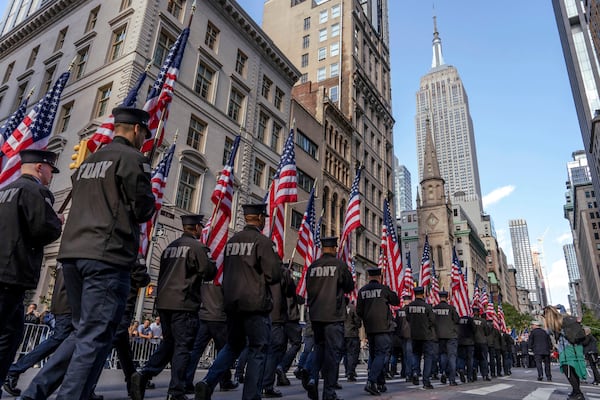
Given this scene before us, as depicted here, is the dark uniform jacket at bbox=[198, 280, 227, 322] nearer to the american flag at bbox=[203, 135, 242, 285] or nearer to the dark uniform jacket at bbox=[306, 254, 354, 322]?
the american flag at bbox=[203, 135, 242, 285]

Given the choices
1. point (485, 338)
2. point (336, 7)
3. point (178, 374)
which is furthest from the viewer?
point (336, 7)

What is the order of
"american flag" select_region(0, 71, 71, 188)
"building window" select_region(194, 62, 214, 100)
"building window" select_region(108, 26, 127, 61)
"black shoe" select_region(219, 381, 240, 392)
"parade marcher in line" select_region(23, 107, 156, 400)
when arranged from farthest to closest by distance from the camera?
1. "building window" select_region(194, 62, 214, 100)
2. "building window" select_region(108, 26, 127, 61)
3. "american flag" select_region(0, 71, 71, 188)
4. "black shoe" select_region(219, 381, 240, 392)
5. "parade marcher in line" select_region(23, 107, 156, 400)

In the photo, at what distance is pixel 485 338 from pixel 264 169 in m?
17.8

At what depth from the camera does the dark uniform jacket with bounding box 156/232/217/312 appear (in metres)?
5.49

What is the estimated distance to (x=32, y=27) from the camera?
94.3 feet

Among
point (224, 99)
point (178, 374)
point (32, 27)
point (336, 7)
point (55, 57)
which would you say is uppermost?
point (336, 7)

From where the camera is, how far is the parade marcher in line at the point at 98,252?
2.99m

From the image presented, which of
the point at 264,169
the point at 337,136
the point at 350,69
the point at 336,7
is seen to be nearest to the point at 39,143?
the point at 264,169

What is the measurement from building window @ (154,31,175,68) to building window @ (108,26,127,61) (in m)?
1.85

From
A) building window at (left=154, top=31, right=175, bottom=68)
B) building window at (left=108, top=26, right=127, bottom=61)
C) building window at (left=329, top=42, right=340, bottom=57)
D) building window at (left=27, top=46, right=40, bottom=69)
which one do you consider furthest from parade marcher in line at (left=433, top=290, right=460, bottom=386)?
building window at (left=329, top=42, right=340, bottom=57)

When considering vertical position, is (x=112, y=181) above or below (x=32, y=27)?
below

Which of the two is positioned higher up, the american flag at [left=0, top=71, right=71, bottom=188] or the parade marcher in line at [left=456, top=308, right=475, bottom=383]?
the american flag at [left=0, top=71, right=71, bottom=188]

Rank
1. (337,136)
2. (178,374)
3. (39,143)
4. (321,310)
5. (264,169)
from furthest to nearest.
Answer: (337,136) < (264,169) < (39,143) < (321,310) < (178,374)

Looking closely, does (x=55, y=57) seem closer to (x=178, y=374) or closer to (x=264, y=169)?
(x=264, y=169)
